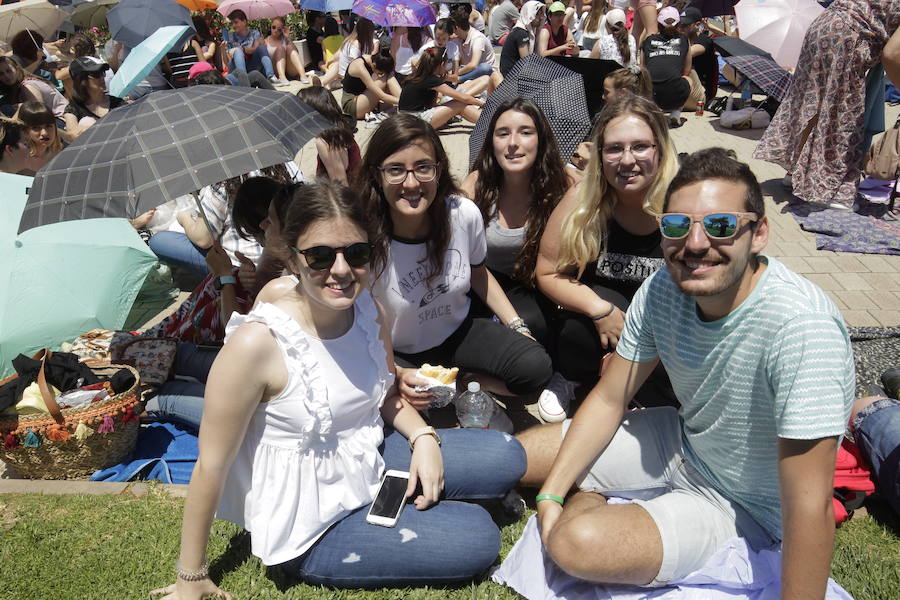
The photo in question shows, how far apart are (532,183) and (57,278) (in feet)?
10.1

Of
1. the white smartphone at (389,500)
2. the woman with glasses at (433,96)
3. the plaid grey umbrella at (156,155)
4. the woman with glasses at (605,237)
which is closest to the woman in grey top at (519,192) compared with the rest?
the woman with glasses at (605,237)

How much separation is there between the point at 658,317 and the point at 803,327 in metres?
0.56

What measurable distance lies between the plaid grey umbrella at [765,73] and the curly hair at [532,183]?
17.8ft

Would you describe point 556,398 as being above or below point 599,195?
below

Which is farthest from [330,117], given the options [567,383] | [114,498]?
[114,498]

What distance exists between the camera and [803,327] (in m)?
2.00

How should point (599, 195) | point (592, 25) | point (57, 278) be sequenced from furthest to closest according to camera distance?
point (592, 25)
point (57, 278)
point (599, 195)

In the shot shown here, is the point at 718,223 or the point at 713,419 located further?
the point at 713,419

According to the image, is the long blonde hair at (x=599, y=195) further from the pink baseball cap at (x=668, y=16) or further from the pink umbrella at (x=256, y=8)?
the pink umbrella at (x=256, y=8)

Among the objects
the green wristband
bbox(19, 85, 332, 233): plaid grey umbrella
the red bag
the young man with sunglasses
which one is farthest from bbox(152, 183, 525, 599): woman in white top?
the red bag

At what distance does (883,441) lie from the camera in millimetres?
2836

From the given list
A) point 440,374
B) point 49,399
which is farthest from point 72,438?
point 440,374

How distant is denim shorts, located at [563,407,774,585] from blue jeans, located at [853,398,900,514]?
0.84 m

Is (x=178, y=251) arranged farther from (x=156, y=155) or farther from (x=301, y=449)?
(x=301, y=449)
